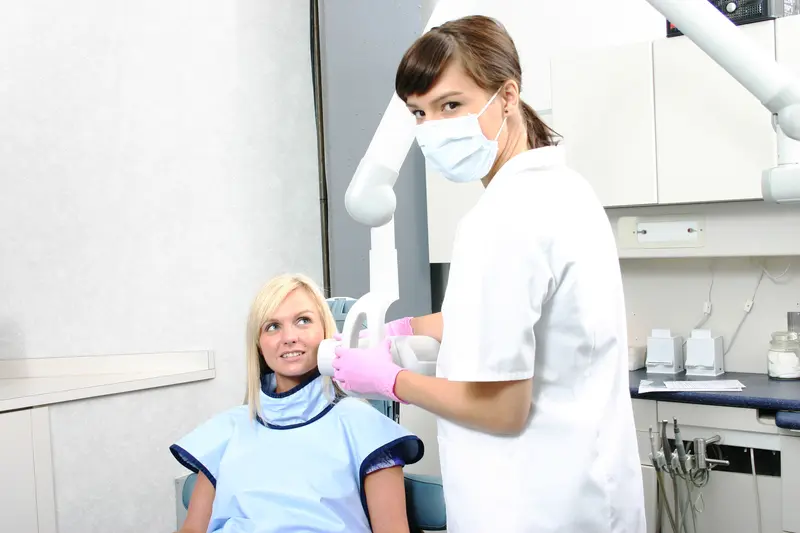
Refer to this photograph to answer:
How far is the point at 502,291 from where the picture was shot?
107 centimetres

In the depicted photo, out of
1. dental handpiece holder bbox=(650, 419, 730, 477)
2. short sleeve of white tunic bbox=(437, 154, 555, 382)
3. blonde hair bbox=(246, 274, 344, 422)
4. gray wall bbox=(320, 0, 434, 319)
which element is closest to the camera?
short sleeve of white tunic bbox=(437, 154, 555, 382)

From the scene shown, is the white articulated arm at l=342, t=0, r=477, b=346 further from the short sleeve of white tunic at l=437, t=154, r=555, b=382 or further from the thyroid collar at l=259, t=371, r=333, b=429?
the thyroid collar at l=259, t=371, r=333, b=429

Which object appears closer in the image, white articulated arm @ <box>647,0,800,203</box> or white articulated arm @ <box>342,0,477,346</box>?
white articulated arm @ <box>342,0,477,346</box>

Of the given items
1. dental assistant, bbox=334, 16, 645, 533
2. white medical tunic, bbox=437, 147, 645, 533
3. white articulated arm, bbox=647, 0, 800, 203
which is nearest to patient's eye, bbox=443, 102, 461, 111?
dental assistant, bbox=334, 16, 645, 533

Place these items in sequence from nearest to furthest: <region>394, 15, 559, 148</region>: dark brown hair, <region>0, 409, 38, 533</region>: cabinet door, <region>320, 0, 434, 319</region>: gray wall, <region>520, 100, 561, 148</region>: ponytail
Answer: <region>394, 15, 559, 148</region>: dark brown hair < <region>520, 100, 561, 148</region>: ponytail < <region>0, 409, 38, 533</region>: cabinet door < <region>320, 0, 434, 319</region>: gray wall

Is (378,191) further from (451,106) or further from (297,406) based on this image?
(297,406)

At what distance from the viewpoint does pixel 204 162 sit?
2885mm

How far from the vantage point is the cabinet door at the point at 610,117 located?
8.27ft

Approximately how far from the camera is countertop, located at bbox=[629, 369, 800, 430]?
221 cm

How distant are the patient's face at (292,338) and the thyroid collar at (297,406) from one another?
33 mm

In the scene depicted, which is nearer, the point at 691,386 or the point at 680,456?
the point at 680,456

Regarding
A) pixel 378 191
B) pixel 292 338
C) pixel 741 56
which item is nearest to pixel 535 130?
pixel 378 191

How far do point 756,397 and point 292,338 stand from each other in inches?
53.3

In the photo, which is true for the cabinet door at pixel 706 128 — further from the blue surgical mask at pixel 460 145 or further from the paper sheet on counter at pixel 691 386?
the blue surgical mask at pixel 460 145
